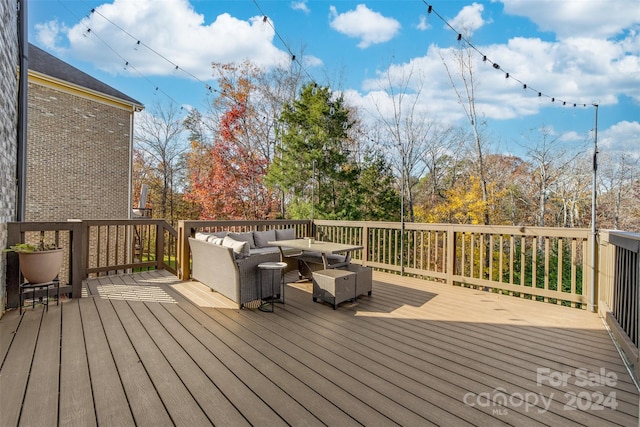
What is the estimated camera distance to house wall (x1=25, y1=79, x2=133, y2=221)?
8438 mm

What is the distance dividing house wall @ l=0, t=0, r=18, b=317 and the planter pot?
191 mm

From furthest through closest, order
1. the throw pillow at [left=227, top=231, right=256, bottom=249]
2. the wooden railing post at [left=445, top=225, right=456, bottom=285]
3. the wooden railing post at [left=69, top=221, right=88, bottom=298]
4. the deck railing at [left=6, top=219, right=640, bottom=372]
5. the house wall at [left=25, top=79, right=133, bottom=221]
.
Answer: the house wall at [left=25, top=79, right=133, bottom=221], the throw pillow at [left=227, top=231, right=256, bottom=249], the wooden railing post at [left=445, top=225, right=456, bottom=285], the wooden railing post at [left=69, top=221, right=88, bottom=298], the deck railing at [left=6, top=219, right=640, bottom=372]

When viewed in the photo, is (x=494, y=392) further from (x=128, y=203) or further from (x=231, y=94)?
(x=231, y=94)

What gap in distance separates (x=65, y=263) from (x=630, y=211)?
17851mm

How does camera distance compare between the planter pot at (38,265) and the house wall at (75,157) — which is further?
the house wall at (75,157)

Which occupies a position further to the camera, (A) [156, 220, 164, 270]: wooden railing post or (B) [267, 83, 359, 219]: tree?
(B) [267, 83, 359, 219]: tree

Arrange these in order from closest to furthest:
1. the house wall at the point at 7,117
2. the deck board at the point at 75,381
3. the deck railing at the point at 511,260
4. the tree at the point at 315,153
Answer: the deck board at the point at 75,381
the deck railing at the point at 511,260
the house wall at the point at 7,117
the tree at the point at 315,153

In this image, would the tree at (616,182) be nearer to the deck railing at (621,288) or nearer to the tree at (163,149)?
the deck railing at (621,288)

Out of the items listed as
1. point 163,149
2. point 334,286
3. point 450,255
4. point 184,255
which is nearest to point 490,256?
point 450,255

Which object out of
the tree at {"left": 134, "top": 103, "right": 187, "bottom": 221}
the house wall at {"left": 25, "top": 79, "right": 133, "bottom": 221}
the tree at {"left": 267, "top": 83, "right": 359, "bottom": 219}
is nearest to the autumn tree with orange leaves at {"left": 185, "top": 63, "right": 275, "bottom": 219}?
the tree at {"left": 267, "top": 83, "right": 359, "bottom": 219}

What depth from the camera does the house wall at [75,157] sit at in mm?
8438

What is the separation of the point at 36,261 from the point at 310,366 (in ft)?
11.2

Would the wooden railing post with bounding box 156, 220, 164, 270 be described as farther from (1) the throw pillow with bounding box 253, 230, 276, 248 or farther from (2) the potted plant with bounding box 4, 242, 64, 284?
(2) the potted plant with bounding box 4, 242, 64, 284

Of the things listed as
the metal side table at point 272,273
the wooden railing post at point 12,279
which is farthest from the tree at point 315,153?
the wooden railing post at point 12,279
